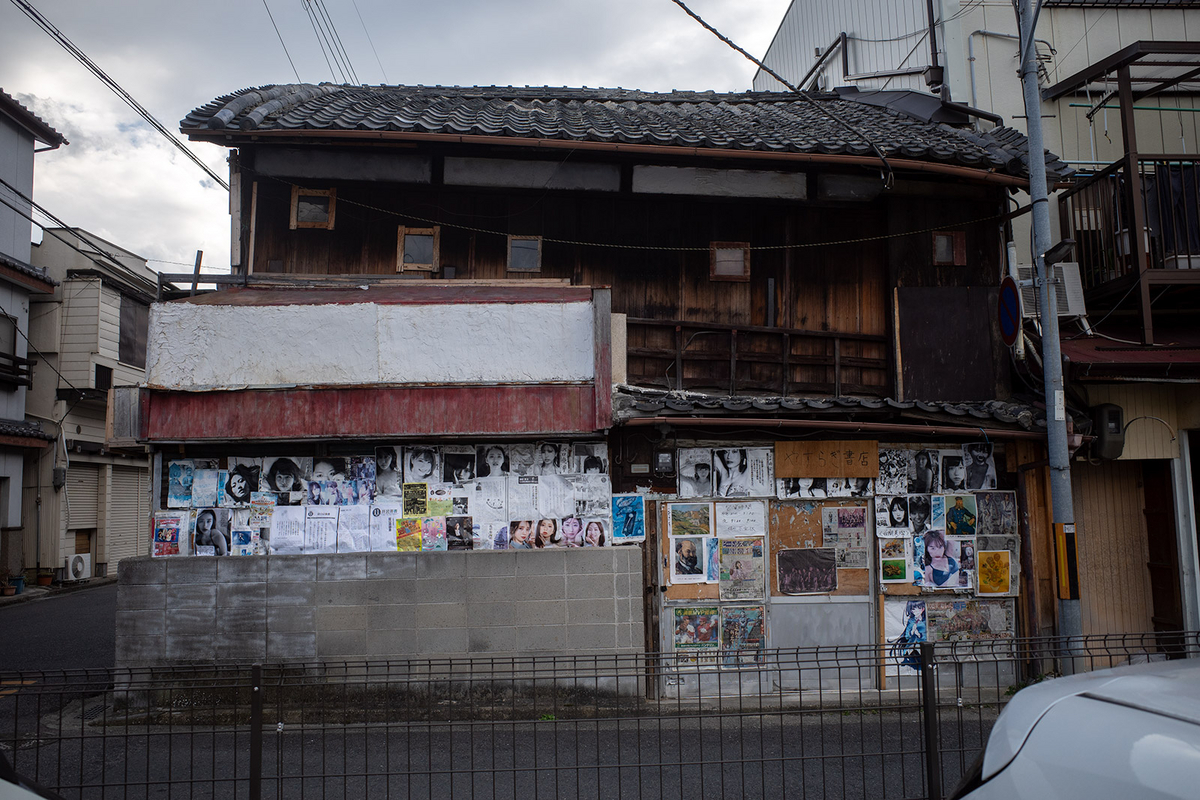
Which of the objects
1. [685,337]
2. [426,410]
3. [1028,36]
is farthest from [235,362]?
[1028,36]

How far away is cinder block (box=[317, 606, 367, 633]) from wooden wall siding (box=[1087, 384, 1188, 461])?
30.1 feet

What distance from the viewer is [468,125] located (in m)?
9.16

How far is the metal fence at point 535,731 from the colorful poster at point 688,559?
0.92 metres

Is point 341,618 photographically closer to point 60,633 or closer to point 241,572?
point 241,572

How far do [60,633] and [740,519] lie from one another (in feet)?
40.7

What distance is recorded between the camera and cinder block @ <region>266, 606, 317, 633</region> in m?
7.91

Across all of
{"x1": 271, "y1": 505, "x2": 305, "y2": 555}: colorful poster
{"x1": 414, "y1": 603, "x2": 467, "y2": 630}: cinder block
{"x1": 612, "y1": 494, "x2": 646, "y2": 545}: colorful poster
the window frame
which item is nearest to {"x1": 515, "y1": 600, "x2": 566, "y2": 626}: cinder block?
{"x1": 414, "y1": 603, "x2": 467, "y2": 630}: cinder block

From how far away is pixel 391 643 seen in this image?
25.9 feet

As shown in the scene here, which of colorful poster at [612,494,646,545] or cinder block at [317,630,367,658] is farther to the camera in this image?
colorful poster at [612,494,646,545]

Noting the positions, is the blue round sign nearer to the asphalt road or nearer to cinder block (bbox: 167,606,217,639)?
cinder block (bbox: 167,606,217,639)

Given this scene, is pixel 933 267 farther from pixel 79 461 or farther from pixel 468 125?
pixel 79 461

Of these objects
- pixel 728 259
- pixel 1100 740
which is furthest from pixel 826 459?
pixel 1100 740

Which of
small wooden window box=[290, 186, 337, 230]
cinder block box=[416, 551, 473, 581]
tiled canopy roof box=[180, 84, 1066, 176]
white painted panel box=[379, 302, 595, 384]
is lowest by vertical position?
cinder block box=[416, 551, 473, 581]

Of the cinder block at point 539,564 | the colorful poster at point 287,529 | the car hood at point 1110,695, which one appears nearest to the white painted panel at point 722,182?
the cinder block at point 539,564
